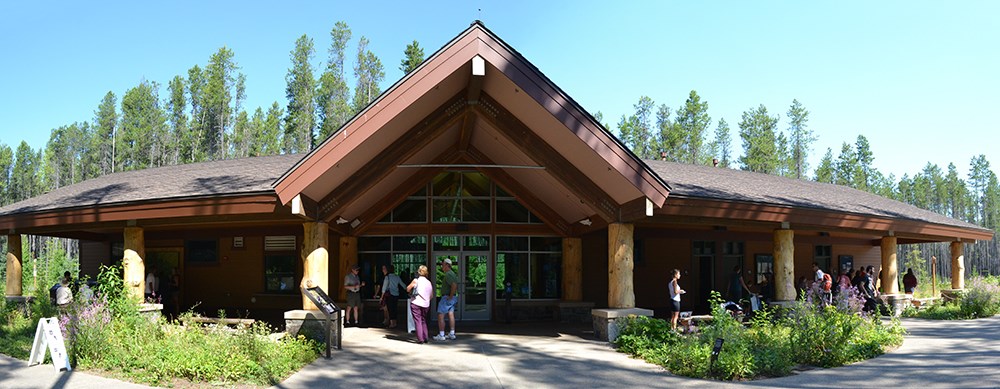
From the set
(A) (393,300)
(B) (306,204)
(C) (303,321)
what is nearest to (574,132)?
(B) (306,204)

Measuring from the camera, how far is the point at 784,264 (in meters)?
15.3

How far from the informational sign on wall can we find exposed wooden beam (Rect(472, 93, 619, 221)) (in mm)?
6986

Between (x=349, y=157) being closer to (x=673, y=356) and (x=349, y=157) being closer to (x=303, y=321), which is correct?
(x=303, y=321)

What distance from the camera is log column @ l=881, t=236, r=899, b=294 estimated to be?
1906cm

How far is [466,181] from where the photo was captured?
55.6 ft

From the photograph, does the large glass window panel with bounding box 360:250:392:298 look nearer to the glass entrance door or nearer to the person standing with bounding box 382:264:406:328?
the glass entrance door

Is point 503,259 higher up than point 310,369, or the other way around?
point 503,259

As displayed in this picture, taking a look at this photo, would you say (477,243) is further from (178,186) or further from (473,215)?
(178,186)

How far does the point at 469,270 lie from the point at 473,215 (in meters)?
1.37

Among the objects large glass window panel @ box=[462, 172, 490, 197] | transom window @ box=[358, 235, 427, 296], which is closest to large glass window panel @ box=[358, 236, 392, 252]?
transom window @ box=[358, 235, 427, 296]

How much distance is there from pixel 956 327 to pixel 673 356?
28.4 ft

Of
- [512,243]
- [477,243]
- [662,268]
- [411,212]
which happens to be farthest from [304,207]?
[662,268]

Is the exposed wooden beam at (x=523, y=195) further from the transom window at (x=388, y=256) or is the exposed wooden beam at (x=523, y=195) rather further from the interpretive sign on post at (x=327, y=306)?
the interpretive sign on post at (x=327, y=306)

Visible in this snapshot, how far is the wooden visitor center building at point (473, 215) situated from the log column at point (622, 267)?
1.1 inches
